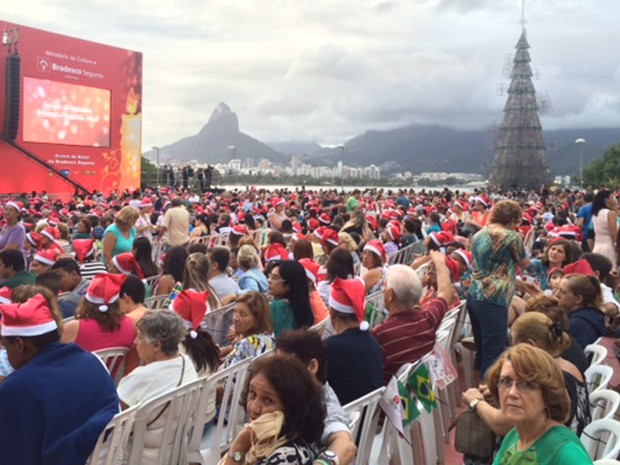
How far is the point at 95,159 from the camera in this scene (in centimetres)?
2970

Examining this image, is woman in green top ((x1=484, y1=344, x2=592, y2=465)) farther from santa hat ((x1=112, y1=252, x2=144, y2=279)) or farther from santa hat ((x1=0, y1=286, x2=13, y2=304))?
santa hat ((x1=112, y1=252, x2=144, y2=279))

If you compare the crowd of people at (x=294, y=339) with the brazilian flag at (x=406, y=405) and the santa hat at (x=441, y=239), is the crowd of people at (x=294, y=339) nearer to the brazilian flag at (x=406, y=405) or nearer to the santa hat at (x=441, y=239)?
the santa hat at (x=441, y=239)

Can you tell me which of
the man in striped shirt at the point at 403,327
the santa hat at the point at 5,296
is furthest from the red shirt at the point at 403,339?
the santa hat at the point at 5,296

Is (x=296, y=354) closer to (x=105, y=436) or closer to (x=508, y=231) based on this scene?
(x=105, y=436)

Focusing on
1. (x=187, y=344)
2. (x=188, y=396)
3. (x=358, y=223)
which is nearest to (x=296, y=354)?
(x=188, y=396)

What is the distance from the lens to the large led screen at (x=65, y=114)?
26.6 metres

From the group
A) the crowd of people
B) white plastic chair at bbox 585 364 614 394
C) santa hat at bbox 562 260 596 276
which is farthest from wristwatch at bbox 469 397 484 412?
santa hat at bbox 562 260 596 276

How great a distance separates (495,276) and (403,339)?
4.20 ft

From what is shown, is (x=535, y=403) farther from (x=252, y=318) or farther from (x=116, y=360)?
(x=116, y=360)

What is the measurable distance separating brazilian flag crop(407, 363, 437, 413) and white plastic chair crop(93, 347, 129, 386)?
185 centimetres

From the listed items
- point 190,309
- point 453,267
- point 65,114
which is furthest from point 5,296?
point 65,114

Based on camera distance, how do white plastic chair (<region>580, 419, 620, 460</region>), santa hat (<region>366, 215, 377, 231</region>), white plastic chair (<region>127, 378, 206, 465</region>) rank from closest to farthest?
white plastic chair (<region>580, 419, 620, 460</region>) < white plastic chair (<region>127, 378, 206, 465</region>) < santa hat (<region>366, 215, 377, 231</region>)

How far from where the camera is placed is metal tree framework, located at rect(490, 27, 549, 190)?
8719cm

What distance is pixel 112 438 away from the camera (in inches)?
114
